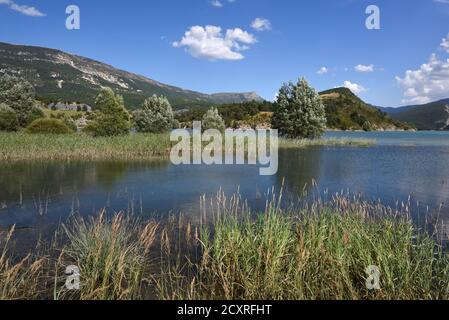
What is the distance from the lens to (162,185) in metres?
15.9

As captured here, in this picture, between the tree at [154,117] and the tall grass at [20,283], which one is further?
the tree at [154,117]

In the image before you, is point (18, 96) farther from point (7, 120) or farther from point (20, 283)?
point (20, 283)

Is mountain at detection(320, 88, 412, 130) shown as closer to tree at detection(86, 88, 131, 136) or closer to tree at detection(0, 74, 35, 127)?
tree at detection(0, 74, 35, 127)

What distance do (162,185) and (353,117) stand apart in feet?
395

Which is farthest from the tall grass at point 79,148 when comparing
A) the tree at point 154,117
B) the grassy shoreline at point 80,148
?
the tree at point 154,117

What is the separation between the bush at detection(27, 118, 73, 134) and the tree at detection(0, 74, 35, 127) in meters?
12.2

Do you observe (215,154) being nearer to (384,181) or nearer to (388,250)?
(384,181)

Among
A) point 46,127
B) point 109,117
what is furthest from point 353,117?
point 46,127

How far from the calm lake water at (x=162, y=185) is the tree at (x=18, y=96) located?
1137 inches

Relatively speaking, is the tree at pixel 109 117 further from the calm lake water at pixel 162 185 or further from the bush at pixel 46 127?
the calm lake water at pixel 162 185

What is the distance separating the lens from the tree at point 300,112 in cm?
4531

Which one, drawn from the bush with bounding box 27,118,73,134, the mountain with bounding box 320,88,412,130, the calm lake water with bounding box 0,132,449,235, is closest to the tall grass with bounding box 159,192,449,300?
the calm lake water with bounding box 0,132,449,235

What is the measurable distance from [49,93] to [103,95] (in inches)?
4886
